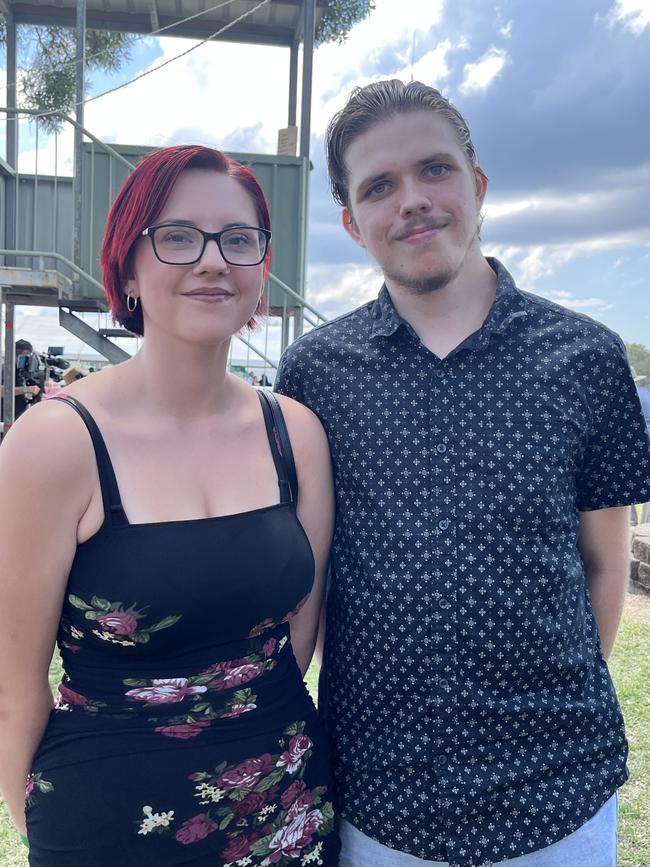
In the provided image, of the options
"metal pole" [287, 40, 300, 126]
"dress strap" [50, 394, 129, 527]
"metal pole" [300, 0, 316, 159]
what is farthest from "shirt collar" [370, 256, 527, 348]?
"metal pole" [287, 40, 300, 126]

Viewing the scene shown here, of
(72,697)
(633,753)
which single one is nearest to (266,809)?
(72,697)

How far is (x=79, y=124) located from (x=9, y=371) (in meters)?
2.97

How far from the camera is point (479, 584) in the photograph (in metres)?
1.59

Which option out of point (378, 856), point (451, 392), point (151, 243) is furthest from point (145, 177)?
point (378, 856)

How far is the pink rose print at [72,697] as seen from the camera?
1.56 m

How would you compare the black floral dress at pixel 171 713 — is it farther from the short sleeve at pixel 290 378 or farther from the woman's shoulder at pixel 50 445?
the short sleeve at pixel 290 378

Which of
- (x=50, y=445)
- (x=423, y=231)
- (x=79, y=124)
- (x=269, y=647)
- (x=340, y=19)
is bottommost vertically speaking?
(x=269, y=647)

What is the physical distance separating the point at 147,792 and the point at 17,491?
0.64 meters

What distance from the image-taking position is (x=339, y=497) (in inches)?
70.7

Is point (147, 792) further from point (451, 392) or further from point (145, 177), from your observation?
point (145, 177)

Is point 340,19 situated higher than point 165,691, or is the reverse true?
point 340,19

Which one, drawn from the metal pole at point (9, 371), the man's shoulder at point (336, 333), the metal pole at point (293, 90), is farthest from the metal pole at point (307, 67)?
the man's shoulder at point (336, 333)

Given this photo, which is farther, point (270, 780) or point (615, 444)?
point (615, 444)

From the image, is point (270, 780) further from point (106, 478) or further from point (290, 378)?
point (290, 378)
